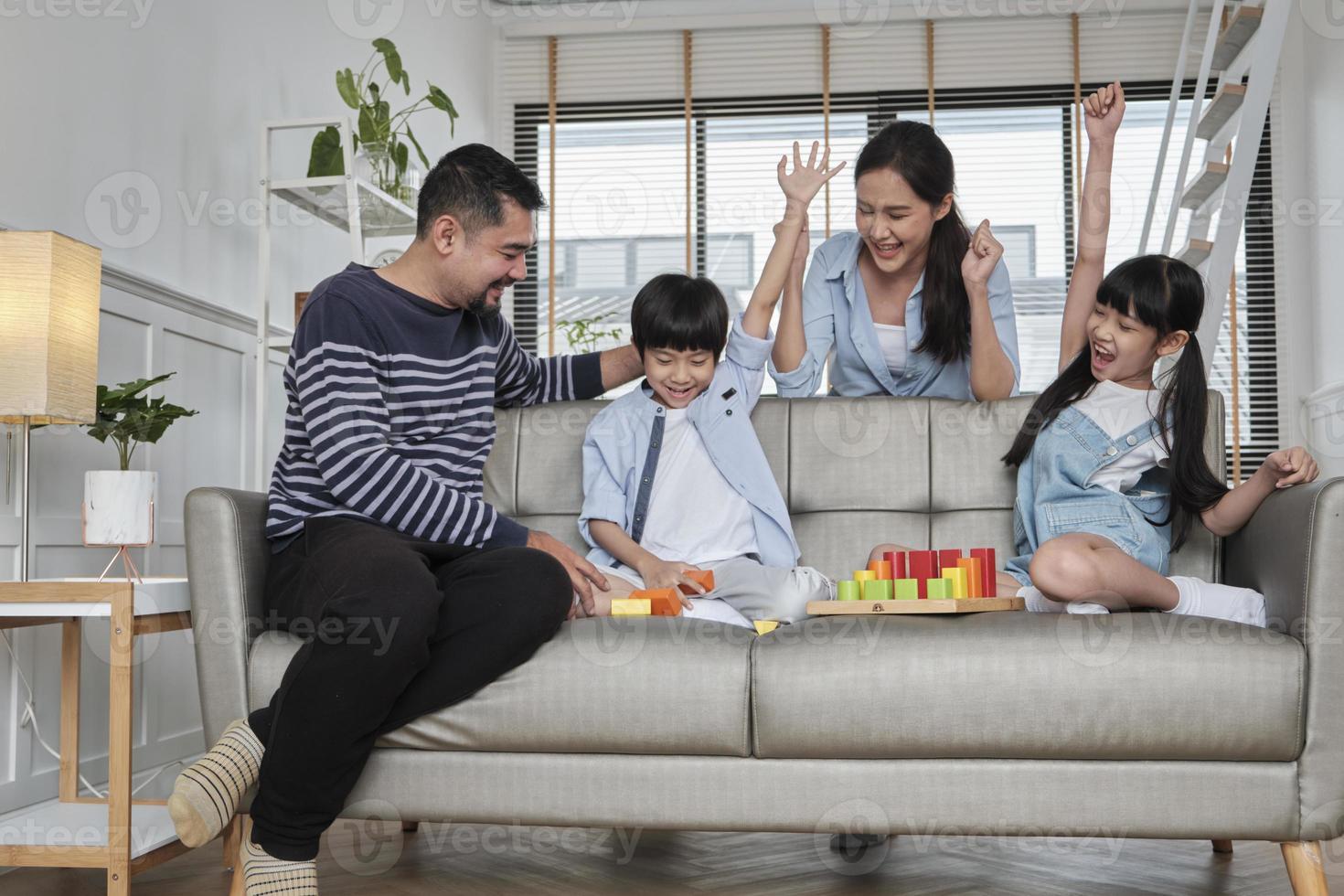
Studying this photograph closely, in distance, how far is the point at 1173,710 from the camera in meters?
1.42

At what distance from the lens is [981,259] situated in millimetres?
2182

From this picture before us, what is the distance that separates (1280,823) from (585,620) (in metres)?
0.89

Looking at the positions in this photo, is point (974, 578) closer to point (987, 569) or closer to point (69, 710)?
point (987, 569)

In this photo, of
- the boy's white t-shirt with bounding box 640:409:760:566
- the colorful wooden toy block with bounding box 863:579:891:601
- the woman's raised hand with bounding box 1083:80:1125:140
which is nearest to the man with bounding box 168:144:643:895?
the boy's white t-shirt with bounding box 640:409:760:566

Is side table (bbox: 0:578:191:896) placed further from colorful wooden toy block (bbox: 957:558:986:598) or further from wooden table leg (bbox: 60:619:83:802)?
colorful wooden toy block (bbox: 957:558:986:598)

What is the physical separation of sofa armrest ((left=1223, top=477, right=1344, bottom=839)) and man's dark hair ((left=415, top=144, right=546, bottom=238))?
1.15 metres

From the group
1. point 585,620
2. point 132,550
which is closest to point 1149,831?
point 585,620

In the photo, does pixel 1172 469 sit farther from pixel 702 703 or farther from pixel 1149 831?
pixel 702 703

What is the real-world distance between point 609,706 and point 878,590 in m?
0.44

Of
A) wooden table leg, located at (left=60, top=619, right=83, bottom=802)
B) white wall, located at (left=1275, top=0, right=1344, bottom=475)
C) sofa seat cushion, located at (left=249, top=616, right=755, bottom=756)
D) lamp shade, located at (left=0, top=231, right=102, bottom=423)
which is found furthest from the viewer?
white wall, located at (left=1275, top=0, right=1344, bottom=475)

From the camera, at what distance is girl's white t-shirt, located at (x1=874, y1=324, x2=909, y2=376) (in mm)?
2309

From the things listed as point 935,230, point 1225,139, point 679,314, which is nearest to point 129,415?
point 679,314

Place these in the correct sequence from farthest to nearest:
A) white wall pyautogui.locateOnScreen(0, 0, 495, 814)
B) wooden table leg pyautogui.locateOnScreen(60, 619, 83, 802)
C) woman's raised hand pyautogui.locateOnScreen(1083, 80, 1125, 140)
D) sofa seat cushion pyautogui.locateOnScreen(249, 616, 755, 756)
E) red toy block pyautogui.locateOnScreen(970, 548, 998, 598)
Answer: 1. woman's raised hand pyautogui.locateOnScreen(1083, 80, 1125, 140)
2. white wall pyautogui.locateOnScreen(0, 0, 495, 814)
3. wooden table leg pyautogui.locateOnScreen(60, 619, 83, 802)
4. red toy block pyautogui.locateOnScreen(970, 548, 998, 598)
5. sofa seat cushion pyautogui.locateOnScreen(249, 616, 755, 756)

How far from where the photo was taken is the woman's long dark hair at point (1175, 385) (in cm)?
183
